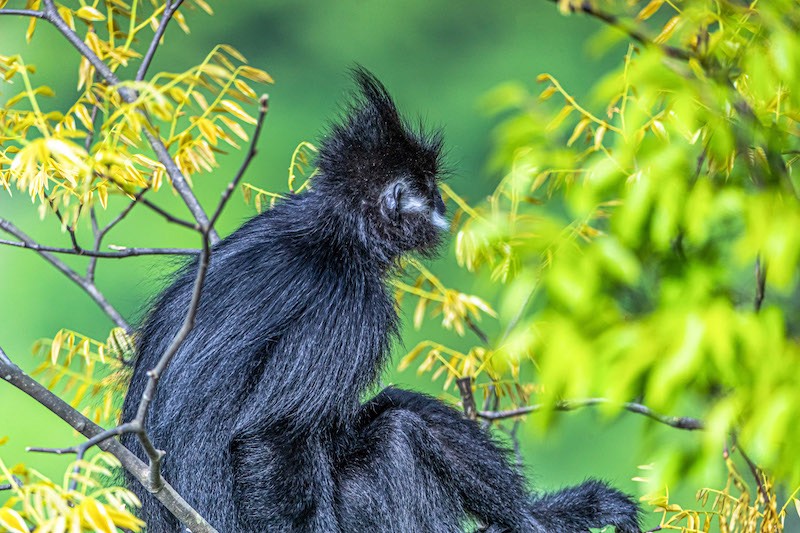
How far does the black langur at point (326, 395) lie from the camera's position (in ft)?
7.01

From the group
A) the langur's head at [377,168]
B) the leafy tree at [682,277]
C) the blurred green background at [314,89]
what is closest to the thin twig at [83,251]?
the langur's head at [377,168]

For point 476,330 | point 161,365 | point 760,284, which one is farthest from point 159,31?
point 760,284

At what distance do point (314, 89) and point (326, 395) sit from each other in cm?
324

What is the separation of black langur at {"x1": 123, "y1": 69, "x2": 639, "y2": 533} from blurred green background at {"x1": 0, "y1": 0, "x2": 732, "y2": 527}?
207cm

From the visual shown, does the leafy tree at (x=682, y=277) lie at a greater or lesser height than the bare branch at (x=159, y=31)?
lesser

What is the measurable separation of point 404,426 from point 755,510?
806 millimetres

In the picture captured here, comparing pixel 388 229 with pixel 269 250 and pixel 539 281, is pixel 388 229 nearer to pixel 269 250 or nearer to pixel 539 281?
pixel 269 250

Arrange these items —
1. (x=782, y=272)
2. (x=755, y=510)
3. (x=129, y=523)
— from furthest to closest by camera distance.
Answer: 1. (x=755, y=510)
2. (x=129, y=523)
3. (x=782, y=272)

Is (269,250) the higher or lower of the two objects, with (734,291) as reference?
higher

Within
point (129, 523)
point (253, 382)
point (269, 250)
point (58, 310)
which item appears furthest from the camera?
point (58, 310)

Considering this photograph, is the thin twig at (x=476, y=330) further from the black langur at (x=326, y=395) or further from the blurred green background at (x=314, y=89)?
the blurred green background at (x=314, y=89)

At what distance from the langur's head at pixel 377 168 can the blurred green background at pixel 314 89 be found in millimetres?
1989

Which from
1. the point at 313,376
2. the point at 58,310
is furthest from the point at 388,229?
the point at 58,310

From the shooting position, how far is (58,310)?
4727 millimetres
